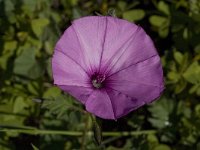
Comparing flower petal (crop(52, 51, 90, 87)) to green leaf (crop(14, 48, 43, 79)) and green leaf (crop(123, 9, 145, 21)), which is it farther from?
green leaf (crop(123, 9, 145, 21))

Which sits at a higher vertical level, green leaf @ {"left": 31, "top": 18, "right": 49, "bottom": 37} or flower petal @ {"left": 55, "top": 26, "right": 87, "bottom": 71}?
green leaf @ {"left": 31, "top": 18, "right": 49, "bottom": 37}

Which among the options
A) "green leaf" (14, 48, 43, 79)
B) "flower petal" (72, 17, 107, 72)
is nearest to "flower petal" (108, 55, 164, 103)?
"flower petal" (72, 17, 107, 72)

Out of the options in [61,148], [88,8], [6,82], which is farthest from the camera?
[88,8]

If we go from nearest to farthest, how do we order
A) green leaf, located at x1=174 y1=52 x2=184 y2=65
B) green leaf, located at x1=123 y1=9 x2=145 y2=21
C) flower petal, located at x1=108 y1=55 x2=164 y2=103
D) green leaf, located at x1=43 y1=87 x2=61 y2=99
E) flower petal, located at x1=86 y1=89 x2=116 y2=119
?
flower petal, located at x1=86 y1=89 x2=116 y2=119 < flower petal, located at x1=108 y1=55 x2=164 y2=103 < green leaf, located at x1=43 y1=87 x2=61 y2=99 < green leaf, located at x1=174 y1=52 x2=184 y2=65 < green leaf, located at x1=123 y1=9 x2=145 y2=21

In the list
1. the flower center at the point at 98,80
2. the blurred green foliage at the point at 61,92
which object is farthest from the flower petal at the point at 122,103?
the blurred green foliage at the point at 61,92

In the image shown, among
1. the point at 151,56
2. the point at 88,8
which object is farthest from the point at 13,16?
the point at 151,56

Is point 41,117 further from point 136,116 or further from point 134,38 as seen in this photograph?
point 134,38

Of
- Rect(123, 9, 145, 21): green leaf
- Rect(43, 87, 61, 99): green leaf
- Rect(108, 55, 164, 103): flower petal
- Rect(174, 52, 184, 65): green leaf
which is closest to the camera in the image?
Rect(108, 55, 164, 103): flower petal
